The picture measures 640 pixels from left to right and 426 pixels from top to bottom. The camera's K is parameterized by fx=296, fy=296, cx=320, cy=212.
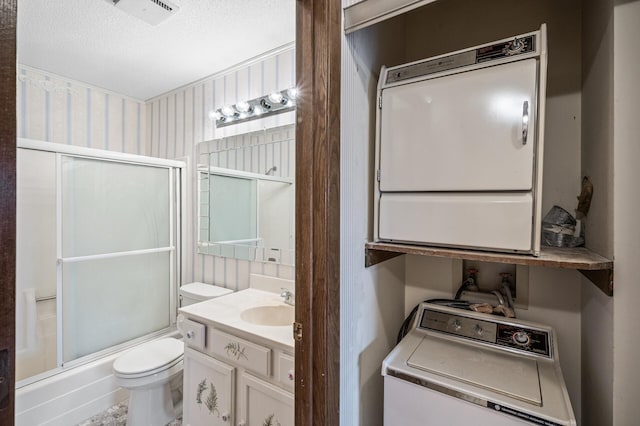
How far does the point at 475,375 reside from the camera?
93 centimetres

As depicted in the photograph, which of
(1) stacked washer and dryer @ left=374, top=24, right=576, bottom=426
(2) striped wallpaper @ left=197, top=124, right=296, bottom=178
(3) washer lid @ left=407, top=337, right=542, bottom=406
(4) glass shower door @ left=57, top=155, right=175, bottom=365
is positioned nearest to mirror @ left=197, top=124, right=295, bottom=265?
(2) striped wallpaper @ left=197, top=124, right=296, bottom=178

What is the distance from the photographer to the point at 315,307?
0.94 meters

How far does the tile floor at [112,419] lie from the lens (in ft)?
6.67

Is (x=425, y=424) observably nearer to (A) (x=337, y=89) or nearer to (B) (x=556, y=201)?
(B) (x=556, y=201)

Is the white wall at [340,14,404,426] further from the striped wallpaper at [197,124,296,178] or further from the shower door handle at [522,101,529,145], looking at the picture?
the striped wallpaper at [197,124,296,178]

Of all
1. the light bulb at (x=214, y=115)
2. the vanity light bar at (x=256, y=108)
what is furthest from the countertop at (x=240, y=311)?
the light bulb at (x=214, y=115)

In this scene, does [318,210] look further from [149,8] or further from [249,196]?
[149,8]

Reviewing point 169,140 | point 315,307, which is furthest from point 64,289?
point 315,307

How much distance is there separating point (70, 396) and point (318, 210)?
2393 millimetres

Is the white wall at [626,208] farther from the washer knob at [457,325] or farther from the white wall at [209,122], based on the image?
the white wall at [209,122]

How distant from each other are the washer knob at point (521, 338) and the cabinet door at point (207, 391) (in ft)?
4.22

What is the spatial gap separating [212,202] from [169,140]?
88cm

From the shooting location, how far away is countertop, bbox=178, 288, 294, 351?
1408mm

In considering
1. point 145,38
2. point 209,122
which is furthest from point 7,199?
point 209,122
